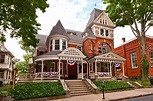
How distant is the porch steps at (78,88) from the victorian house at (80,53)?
2320mm

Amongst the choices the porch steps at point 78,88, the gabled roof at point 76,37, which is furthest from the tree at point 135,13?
the porch steps at point 78,88

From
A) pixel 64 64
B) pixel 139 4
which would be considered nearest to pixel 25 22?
pixel 64 64

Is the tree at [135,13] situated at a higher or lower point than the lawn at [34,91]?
higher

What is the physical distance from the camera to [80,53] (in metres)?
19.2

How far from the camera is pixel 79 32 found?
29156 mm

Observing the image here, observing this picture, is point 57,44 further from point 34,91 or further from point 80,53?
point 34,91

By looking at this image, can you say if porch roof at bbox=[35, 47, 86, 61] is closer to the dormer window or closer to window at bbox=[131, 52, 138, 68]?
the dormer window

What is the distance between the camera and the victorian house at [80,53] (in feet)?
62.3

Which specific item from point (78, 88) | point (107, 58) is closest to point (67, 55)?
point (78, 88)

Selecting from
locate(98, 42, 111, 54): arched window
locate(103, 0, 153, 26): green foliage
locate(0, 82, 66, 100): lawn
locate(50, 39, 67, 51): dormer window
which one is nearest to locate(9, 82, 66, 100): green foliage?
locate(0, 82, 66, 100): lawn

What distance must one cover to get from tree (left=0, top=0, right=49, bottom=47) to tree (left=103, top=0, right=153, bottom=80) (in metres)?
11.8

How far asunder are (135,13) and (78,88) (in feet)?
45.6

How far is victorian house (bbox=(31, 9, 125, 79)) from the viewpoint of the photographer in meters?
19.0

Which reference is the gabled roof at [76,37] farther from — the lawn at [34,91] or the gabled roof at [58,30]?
the lawn at [34,91]
